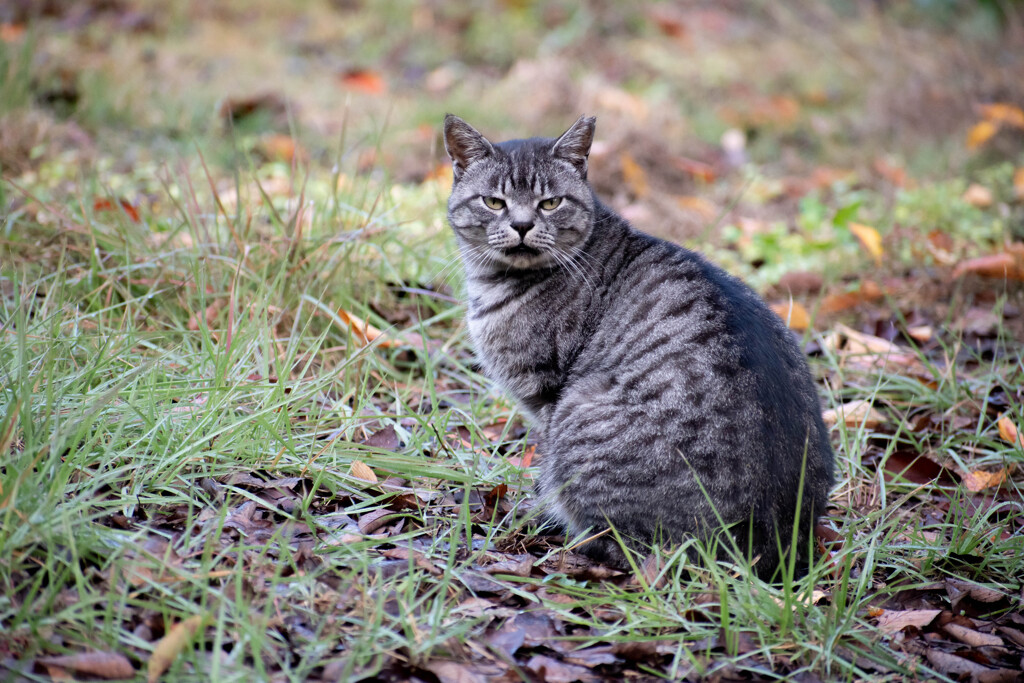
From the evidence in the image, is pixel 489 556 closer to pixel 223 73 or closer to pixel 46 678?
pixel 46 678

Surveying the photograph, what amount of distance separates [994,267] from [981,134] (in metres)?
2.55

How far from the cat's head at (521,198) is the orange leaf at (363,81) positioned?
4646 millimetres

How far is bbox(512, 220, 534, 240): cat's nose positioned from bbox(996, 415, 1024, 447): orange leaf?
2.05 m

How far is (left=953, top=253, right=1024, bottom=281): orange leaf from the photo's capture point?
4.23 m

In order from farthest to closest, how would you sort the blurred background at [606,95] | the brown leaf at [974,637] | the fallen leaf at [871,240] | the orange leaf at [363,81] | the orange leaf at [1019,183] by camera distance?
the orange leaf at [363,81] → the blurred background at [606,95] → the orange leaf at [1019,183] → the fallen leaf at [871,240] → the brown leaf at [974,637]

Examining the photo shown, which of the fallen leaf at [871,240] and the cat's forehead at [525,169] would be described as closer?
the cat's forehead at [525,169]

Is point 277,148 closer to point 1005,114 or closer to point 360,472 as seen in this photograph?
point 360,472

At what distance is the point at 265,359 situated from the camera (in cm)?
313

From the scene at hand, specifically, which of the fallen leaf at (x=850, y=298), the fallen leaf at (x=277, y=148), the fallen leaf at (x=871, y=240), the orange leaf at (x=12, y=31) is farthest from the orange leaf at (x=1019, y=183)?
the orange leaf at (x=12, y=31)

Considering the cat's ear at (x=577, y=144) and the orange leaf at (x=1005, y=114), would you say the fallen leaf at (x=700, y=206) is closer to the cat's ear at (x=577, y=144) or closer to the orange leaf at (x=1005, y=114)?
the orange leaf at (x=1005, y=114)

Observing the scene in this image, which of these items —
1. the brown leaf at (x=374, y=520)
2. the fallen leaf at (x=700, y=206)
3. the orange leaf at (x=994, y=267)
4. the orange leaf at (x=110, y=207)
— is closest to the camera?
the brown leaf at (x=374, y=520)

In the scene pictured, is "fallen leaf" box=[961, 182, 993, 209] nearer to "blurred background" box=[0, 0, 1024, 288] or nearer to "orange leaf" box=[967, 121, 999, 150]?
"blurred background" box=[0, 0, 1024, 288]

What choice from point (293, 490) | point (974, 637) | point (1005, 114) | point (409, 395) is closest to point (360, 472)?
point (293, 490)

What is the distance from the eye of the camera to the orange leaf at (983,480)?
308cm
